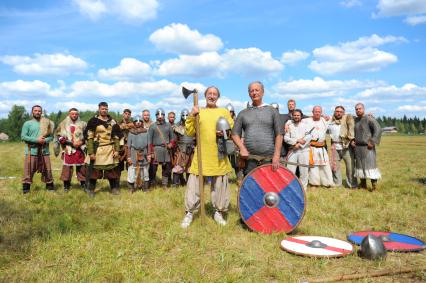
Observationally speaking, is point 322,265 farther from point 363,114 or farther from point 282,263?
point 363,114

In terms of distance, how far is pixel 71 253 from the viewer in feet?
14.0

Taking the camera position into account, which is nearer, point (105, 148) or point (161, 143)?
point (105, 148)

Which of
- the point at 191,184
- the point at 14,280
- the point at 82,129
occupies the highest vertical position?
the point at 82,129

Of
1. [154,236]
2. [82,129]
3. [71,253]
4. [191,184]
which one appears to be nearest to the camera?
[71,253]

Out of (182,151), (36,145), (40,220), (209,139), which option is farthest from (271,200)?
(36,145)

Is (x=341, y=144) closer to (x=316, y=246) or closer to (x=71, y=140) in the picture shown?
(x=316, y=246)

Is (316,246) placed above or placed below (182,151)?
below

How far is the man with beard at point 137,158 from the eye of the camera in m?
8.52

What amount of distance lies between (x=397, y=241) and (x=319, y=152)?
4411 mm

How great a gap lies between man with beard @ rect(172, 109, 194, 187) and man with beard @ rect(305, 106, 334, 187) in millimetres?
2863

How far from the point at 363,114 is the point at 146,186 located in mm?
5258

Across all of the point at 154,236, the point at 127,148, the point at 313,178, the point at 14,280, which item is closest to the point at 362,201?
the point at 313,178

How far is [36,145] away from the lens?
8.08 meters

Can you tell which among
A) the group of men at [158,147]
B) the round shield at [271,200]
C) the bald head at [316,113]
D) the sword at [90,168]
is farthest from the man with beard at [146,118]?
the round shield at [271,200]
